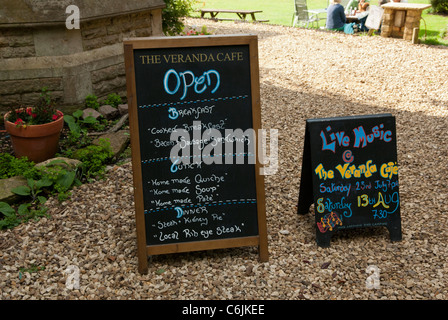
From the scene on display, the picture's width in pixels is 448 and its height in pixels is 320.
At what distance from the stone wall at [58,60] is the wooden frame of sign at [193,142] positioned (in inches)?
115

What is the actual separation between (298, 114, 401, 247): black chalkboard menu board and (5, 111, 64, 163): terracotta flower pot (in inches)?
104

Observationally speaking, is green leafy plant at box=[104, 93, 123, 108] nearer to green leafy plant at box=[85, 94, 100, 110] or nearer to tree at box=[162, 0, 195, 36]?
green leafy plant at box=[85, 94, 100, 110]

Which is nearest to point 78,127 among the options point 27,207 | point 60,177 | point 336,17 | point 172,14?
point 60,177

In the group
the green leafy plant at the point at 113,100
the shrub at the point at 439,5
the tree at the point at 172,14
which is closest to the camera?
the green leafy plant at the point at 113,100

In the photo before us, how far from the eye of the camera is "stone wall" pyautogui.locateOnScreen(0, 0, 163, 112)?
5.53 m

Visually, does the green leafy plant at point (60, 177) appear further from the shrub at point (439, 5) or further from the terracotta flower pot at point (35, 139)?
the shrub at point (439, 5)

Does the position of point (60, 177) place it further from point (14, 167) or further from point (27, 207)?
point (14, 167)

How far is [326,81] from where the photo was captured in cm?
790

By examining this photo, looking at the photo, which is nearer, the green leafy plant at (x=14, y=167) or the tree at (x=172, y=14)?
the green leafy plant at (x=14, y=167)

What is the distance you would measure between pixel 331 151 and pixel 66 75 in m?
3.53

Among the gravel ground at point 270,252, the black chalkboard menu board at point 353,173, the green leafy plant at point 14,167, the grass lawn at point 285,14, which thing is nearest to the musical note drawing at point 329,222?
the black chalkboard menu board at point 353,173

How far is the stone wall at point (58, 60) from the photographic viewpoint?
5531 millimetres

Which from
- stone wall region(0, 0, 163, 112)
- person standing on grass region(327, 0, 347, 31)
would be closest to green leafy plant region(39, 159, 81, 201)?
stone wall region(0, 0, 163, 112)
